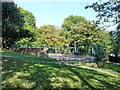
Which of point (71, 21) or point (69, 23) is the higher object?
point (71, 21)

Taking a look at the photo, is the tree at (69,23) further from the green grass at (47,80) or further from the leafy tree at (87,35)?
the green grass at (47,80)

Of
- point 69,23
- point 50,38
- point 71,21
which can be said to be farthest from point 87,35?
point 50,38

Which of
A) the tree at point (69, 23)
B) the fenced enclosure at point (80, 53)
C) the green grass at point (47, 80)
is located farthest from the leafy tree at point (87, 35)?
the green grass at point (47, 80)

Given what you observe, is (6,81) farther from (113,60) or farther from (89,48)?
(113,60)

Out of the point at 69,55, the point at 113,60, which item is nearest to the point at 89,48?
the point at 69,55

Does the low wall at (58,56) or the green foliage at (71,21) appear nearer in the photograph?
the low wall at (58,56)

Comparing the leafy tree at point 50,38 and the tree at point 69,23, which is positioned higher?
the tree at point 69,23

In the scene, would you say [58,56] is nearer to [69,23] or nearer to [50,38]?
[50,38]

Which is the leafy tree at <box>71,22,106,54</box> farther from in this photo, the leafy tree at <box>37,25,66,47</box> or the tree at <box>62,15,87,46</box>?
the leafy tree at <box>37,25,66,47</box>

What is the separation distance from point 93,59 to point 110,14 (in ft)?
41.2

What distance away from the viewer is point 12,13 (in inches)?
446

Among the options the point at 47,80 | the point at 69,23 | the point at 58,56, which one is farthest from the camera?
the point at 69,23

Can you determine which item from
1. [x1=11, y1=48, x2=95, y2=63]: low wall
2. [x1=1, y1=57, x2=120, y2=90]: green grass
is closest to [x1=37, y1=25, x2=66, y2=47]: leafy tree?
→ [x1=11, y1=48, x2=95, y2=63]: low wall

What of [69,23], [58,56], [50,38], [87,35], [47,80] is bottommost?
[47,80]
